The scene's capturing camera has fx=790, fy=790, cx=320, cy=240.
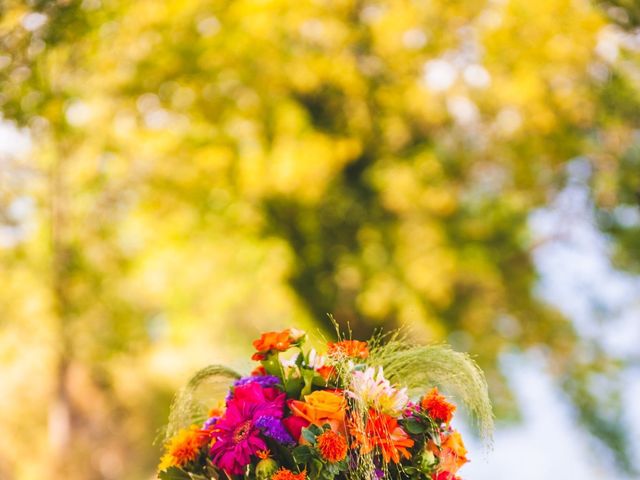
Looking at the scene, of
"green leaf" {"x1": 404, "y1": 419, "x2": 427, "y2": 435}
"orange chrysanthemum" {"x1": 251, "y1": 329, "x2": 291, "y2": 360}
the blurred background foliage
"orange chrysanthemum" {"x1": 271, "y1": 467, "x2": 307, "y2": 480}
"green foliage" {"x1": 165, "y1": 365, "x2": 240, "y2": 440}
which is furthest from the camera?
the blurred background foliage

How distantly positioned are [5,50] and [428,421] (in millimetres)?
2586

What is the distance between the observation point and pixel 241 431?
179cm

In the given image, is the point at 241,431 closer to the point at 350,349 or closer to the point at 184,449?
the point at 184,449

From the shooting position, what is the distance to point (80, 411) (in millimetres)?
14562

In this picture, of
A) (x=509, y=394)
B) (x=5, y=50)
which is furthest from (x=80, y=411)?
(x=5, y=50)

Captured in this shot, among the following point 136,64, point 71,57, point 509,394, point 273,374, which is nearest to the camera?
point 273,374

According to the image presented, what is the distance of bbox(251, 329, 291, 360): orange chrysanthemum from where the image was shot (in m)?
1.92

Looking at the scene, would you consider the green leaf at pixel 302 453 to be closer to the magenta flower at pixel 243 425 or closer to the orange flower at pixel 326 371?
the magenta flower at pixel 243 425

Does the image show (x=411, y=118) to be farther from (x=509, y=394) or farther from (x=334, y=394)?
(x=334, y=394)

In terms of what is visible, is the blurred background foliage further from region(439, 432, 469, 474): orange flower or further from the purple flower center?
the purple flower center

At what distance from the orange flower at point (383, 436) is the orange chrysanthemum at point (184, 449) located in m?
0.39

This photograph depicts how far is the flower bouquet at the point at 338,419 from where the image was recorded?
1.73 m

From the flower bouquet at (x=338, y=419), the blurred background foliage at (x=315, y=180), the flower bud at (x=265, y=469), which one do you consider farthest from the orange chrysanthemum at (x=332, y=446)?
the blurred background foliage at (x=315, y=180)

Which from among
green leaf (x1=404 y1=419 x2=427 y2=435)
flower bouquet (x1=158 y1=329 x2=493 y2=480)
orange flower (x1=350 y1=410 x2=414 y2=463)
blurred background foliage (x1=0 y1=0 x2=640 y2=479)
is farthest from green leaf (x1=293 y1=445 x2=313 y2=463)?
blurred background foliage (x1=0 y1=0 x2=640 y2=479)
